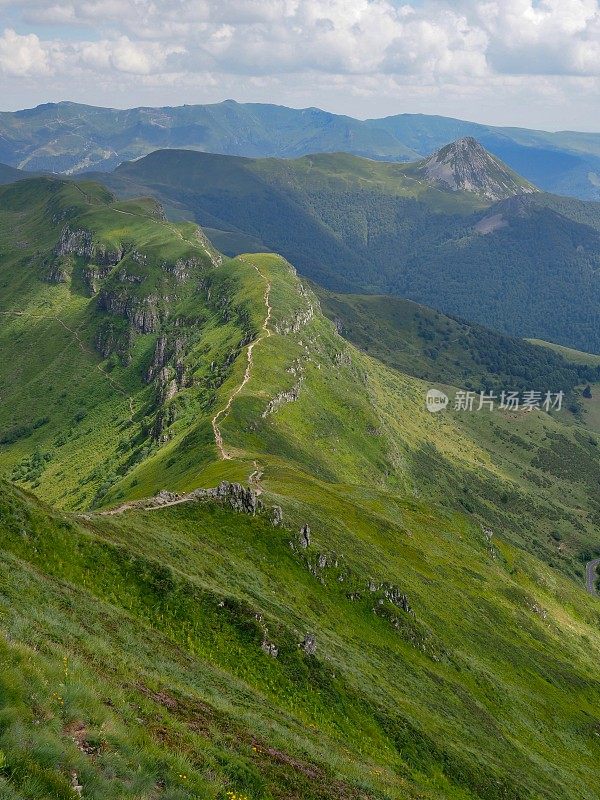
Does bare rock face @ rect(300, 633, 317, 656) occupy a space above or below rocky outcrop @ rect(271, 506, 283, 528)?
above

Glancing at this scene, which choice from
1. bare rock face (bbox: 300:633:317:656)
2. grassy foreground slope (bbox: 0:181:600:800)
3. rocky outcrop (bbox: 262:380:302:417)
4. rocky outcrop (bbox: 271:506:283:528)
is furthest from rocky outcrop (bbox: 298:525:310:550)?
rocky outcrop (bbox: 262:380:302:417)

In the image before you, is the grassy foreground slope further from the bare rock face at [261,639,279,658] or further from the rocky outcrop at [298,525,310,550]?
the rocky outcrop at [298,525,310,550]

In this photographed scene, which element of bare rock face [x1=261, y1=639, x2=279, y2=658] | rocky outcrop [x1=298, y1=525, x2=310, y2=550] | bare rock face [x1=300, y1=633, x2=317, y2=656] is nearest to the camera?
bare rock face [x1=261, y1=639, x2=279, y2=658]

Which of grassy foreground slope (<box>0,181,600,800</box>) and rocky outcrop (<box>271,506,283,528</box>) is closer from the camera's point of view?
grassy foreground slope (<box>0,181,600,800</box>)

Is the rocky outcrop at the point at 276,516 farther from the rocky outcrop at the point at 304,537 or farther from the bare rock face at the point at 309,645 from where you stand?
the bare rock face at the point at 309,645

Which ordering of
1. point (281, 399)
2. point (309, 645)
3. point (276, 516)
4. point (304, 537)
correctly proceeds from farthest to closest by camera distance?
1. point (281, 399)
2. point (276, 516)
3. point (304, 537)
4. point (309, 645)

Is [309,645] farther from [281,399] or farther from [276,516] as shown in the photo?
[281,399]

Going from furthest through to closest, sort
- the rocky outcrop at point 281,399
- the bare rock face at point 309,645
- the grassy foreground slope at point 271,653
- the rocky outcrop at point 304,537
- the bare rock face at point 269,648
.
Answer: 1. the rocky outcrop at point 281,399
2. the rocky outcrop at point 304,537
3. the bare rock face at point 309,645
4. the bare rock face at point 269,648
5. the grassy foreground slope at point 271,653

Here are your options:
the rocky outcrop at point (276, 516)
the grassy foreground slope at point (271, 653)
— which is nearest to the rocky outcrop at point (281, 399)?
the grassy foreground slope at point (271, 653)

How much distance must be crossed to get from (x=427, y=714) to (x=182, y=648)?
29.5m

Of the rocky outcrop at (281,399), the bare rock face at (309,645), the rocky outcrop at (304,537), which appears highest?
the bare rock face at (309,645)

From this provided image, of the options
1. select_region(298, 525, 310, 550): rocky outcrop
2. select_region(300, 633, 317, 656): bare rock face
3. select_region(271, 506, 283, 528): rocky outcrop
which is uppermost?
select_region(300, 633, 317, 656): bare rock face

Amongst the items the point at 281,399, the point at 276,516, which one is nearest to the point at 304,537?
the point at 276,516

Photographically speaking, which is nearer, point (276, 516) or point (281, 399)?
point (276, 516)
